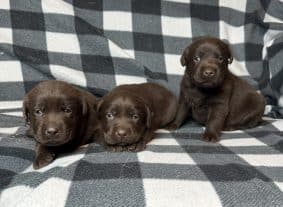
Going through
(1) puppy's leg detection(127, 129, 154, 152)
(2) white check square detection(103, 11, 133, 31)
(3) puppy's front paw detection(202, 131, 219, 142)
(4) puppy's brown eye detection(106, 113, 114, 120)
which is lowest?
(3) puppy's front paw detection(202, 131, 219, 142)

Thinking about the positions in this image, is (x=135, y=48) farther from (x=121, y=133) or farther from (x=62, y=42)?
(x=121, y=133)

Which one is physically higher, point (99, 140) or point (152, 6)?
point (152, 6)

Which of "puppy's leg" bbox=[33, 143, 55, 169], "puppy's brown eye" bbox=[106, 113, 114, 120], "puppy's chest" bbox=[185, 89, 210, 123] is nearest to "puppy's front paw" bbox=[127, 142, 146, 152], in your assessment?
"puppy's brown eye" bbox=[106, 113, 114, 120]

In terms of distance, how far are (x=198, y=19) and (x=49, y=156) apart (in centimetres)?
192

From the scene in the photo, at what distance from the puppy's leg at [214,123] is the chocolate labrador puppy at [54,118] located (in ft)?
2.65

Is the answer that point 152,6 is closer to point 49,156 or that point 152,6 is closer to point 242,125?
point 242,125

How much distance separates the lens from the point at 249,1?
380cm

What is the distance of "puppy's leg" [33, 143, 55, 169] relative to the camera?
7.71 ft

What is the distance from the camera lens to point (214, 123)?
3.00 meters

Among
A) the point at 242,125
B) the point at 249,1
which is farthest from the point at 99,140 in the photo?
the point at 249,1

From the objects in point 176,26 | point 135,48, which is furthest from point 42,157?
point 176,26

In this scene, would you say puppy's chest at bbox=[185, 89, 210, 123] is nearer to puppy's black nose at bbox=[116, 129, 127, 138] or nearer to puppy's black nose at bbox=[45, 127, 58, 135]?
puppy's black nose at bbox=[116, 129, 127, 138]

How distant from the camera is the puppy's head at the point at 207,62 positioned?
2936 millimetres

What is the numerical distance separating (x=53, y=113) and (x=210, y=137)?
100 centimetres
